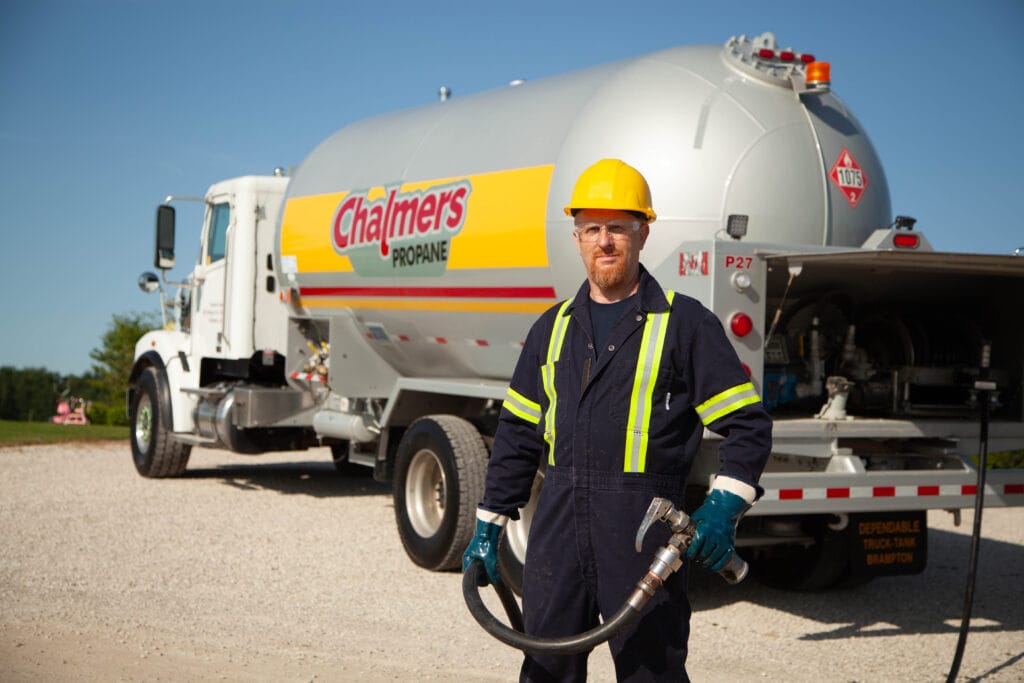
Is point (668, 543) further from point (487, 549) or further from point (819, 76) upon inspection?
point (819, 76)

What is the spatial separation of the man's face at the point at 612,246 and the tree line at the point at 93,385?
23379 millimetres

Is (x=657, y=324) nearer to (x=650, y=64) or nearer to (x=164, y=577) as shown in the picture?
(x=650, y=64)

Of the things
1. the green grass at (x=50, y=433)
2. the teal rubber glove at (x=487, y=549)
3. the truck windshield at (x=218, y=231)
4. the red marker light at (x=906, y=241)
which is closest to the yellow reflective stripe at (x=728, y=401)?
the teal rubber glove at (x=487, y=549)

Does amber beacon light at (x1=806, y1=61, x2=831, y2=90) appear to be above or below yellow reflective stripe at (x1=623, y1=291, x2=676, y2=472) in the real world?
above

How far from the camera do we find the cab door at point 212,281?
1205 centimetres

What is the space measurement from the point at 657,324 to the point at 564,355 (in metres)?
0.32

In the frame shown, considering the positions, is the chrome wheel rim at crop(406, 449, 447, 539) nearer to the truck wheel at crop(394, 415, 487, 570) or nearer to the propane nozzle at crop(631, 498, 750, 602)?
the truck wheel at crop(394, 415, 487, 570)

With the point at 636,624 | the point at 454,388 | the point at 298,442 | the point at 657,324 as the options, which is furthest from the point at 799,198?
the point at 298,442

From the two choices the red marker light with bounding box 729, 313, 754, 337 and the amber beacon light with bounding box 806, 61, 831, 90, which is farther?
the amber beacon light with bounding box 806, 61, 831, 90

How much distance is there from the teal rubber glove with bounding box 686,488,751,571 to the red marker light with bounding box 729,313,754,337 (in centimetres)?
277

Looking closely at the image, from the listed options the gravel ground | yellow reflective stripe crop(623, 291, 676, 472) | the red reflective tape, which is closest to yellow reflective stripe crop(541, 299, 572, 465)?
yellow reflective stripe crop(623, 291, 676, 472)

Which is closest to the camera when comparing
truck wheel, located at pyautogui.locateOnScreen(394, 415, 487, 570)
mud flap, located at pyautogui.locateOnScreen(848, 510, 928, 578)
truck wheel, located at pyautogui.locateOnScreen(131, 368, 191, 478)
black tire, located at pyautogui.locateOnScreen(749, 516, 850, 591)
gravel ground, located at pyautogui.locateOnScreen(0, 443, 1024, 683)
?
gravel ground, located at pyautogui.locateOnScreen(0, 443, 1024, 683)

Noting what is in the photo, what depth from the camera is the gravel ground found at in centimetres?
579

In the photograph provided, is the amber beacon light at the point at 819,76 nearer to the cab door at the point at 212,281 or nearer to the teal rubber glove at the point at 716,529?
the teal rubber glove at the point at 716,529
